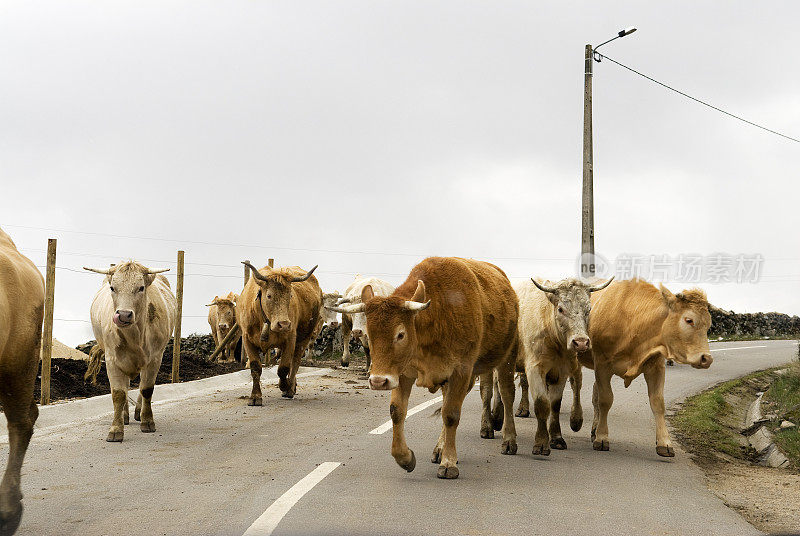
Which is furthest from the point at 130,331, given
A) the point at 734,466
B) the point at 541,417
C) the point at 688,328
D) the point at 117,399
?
the point at 734,466

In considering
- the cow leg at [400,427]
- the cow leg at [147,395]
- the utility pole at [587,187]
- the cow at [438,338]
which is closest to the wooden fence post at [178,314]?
the cow leg at [147,395]

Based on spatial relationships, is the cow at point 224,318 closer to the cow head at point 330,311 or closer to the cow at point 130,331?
the cow head at point 330,311

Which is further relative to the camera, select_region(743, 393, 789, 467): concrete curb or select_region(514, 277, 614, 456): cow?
select_region(743, 393, 789, 467): concrete curb

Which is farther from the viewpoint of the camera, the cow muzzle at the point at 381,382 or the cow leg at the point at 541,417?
the cow leg at the point at 541,417

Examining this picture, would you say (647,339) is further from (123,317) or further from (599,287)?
(123,317)

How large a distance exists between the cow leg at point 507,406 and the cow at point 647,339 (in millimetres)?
1118

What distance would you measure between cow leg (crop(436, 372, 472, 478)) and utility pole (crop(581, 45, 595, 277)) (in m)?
16.7

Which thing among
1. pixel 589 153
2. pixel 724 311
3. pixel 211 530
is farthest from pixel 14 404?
pixel 589 153

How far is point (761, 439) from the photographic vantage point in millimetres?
11961

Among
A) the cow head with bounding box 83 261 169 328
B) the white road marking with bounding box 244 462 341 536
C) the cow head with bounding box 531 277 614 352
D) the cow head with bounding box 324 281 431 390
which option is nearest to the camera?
the white road marking with bounding box 244 462 341 536

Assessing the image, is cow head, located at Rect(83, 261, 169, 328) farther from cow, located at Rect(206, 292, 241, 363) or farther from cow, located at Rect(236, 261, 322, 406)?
cow, located at Rect(206, 292, 241, 363)

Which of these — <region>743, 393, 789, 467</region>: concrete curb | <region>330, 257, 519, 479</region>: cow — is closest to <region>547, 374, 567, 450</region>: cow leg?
<region>330, 257, 519, 479</region>: cow

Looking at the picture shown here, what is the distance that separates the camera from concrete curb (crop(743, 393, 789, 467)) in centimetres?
1009

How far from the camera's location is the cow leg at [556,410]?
31.7ft
